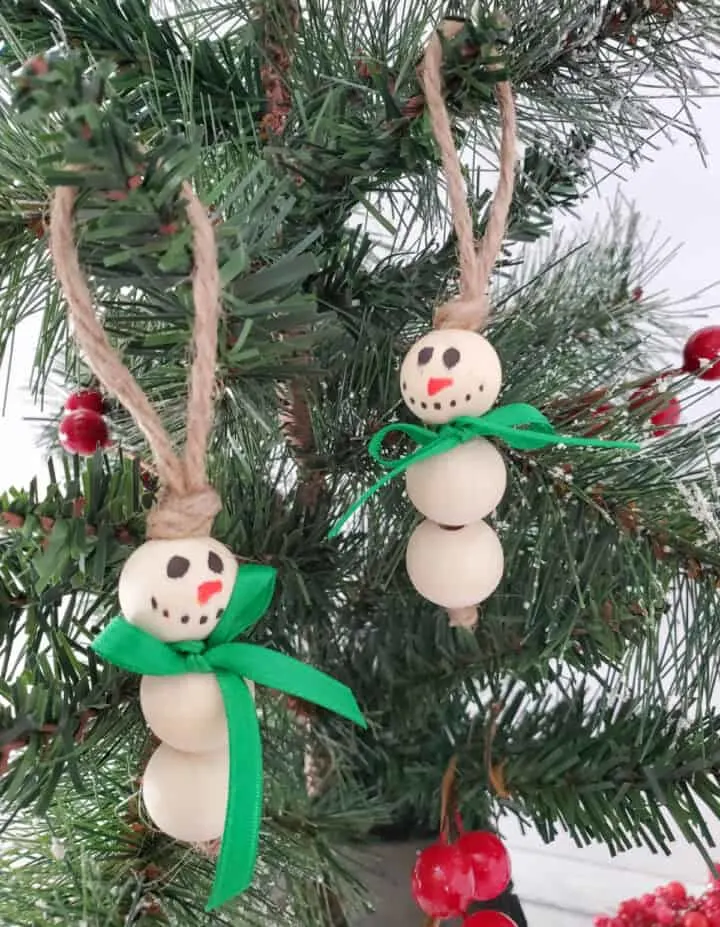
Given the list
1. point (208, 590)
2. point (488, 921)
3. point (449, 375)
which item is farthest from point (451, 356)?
point (488, 921)

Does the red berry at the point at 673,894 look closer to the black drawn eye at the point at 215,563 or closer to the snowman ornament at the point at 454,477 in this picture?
the snowman ornament at the point at 454,477

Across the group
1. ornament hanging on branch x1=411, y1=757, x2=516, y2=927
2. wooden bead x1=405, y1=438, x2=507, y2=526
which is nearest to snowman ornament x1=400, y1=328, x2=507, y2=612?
wooden bead x1=405, y1=438, x2=507, y2=526

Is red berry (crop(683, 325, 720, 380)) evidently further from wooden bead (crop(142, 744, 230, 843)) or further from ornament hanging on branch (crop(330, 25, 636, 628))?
wooden bead (crop(142, 744, 230, 843))

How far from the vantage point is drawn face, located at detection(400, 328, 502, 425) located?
0.29 metres

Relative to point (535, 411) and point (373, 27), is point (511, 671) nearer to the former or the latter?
point (535, 411)

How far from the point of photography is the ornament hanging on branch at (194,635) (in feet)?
0.72

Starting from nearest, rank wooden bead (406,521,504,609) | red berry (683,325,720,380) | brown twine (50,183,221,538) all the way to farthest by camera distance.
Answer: brown twine (50,183,221,538) < wooden bead (406,521,504,609) < red berry (683,325,720,380)

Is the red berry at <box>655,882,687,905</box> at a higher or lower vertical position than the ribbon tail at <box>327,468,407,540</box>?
lower

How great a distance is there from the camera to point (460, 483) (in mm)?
300

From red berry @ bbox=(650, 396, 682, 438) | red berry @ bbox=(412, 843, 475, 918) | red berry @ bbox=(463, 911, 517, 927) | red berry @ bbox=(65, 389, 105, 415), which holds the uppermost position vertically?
red berry @ bbox=(65, 389, 105, 415)

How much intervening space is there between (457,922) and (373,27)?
1.33 feet

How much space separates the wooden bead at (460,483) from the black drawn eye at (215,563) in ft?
0.29

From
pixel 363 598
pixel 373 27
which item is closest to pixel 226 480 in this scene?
pixel 363 598

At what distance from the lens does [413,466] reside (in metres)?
0.31
